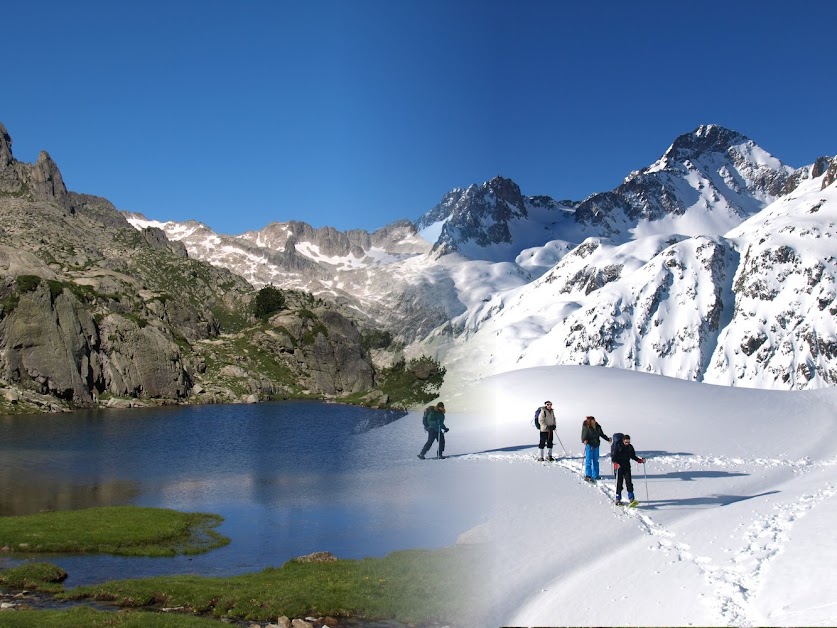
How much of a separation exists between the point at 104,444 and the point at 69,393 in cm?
6968

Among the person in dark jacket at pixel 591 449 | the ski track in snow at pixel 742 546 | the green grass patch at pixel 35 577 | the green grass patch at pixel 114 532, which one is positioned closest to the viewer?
the ski track in snow at pixel 742 546

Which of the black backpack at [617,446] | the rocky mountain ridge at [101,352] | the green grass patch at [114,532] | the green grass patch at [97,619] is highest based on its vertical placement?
the rocky mountain ridge at [101,352]

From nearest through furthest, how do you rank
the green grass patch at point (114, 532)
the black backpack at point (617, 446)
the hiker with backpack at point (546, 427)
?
the black backpack at point (617, 446)
the green grass patch at point (114, 532)
the hiker with backpack at point (546, 427)

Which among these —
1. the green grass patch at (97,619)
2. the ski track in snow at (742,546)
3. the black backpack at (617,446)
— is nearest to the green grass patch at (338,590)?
the green grass patch at (97,619)

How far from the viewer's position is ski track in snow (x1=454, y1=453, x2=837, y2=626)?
16828 millimetres

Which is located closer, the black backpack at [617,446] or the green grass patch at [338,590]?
the green grass patch at [338,590]

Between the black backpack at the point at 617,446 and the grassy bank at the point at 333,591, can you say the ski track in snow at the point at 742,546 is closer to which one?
the black backpack at the point at 617,446

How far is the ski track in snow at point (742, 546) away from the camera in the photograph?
1683 centimetres

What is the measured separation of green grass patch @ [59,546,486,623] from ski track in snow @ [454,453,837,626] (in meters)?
6.47

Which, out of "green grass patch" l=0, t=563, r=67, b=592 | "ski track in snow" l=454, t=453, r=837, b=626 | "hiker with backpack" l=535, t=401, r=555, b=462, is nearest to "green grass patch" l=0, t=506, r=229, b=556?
"green grass patch" l=0, t=563, r=67, b=592

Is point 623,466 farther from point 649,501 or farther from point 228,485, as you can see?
point 228,485

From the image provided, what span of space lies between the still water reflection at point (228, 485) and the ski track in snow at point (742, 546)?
7960mm

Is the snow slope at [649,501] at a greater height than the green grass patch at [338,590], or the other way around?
the snow slope at [649,501]

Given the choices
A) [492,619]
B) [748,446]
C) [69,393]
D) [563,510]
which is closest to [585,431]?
[563,510]
